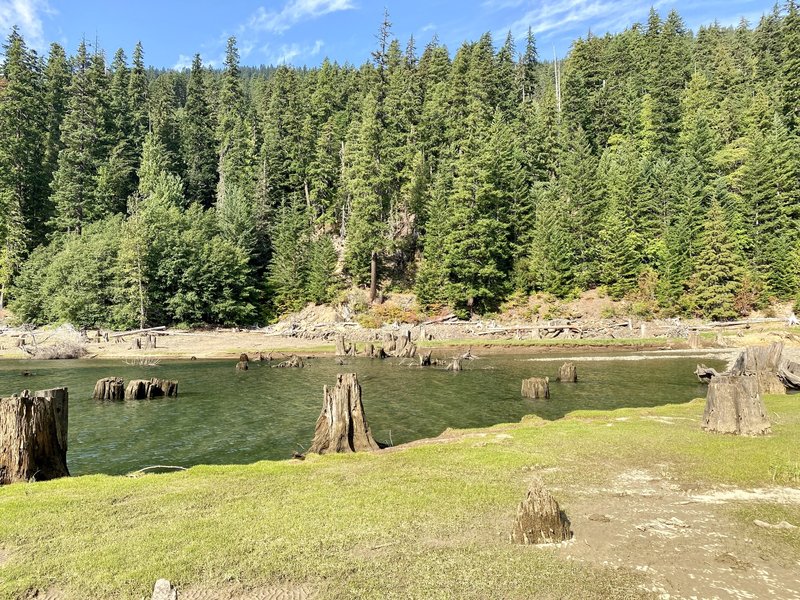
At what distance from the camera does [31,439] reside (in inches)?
409

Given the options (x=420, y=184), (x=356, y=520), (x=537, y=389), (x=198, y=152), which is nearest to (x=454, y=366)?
(x=537, y=389)

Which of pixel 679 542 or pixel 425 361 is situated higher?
pixel 679 542

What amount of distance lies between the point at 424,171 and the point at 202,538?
72.6 m

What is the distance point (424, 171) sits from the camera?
75500 mm

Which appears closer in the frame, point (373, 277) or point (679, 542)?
point (679, 542)

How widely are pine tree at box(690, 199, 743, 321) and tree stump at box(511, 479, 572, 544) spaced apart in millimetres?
57288

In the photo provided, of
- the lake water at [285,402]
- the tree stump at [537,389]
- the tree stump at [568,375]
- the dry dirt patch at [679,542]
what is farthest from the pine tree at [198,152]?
the dry dirt patch at [679,542]

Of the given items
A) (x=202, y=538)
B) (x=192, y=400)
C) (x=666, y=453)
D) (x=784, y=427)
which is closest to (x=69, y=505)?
(x=202, y=538)

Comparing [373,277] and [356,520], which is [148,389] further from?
[373,277]

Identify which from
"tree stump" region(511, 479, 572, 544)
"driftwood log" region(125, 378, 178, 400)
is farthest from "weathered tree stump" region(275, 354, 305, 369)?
"tree stump" region(511, 479, 572, 544)

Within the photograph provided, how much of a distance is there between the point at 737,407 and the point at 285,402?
18.7 meters

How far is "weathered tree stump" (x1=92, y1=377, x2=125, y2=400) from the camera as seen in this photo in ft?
82.9

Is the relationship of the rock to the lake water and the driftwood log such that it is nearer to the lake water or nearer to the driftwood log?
the lake water

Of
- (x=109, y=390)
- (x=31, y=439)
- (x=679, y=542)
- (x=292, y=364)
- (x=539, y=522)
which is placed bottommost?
(x=292, y=364)
